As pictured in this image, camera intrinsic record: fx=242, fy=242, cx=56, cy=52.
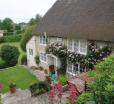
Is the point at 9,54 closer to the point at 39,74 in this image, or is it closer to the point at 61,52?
the point at 39,74

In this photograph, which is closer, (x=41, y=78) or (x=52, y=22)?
(x=41, y=78)

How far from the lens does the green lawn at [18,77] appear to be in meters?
26.0

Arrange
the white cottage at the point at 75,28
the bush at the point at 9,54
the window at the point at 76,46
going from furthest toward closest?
1. the bush at the point at 9,54
2. the window at the point at 76,46
3. the white cottage at the point at 75,28

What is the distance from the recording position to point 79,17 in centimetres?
2469

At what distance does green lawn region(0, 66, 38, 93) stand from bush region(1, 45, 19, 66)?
9.98ft

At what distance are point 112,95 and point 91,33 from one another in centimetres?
1549

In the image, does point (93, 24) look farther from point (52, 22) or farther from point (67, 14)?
point (52, 22)

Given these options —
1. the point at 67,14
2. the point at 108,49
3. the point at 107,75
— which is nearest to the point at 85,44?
the point at 108,49

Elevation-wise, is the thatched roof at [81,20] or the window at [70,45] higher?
the thatched roof at [81,20]

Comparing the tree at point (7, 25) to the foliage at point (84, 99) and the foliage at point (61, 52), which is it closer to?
the foliage at point (61, 52)

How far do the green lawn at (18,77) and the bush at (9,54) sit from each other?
9.98 ft

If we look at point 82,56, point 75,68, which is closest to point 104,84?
point 82,56

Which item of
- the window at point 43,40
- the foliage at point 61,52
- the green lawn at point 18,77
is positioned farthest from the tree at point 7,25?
the foliage at point 61,52

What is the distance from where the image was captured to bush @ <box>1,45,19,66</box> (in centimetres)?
3556
